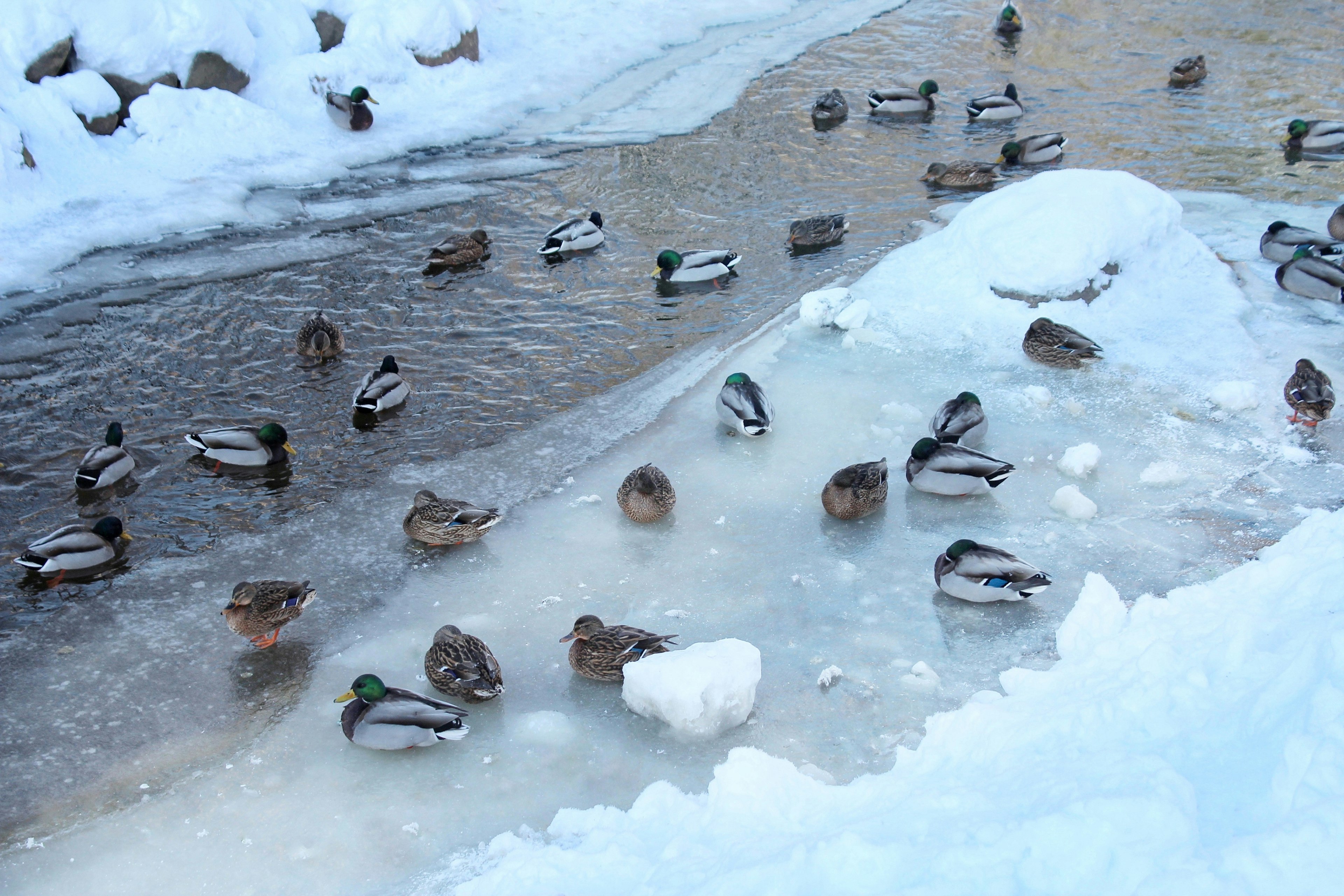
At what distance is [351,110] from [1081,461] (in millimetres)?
9528

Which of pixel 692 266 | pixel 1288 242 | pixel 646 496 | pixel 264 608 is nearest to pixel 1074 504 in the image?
pixel 646 496

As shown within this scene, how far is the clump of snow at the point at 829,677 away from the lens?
419cm

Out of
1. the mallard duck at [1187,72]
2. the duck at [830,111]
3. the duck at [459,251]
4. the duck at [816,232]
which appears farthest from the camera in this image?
the mallard duck at [1187,72]

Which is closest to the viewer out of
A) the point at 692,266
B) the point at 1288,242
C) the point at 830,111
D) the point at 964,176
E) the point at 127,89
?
the point at 1288,242

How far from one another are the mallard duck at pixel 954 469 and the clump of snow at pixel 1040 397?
42.1 inches

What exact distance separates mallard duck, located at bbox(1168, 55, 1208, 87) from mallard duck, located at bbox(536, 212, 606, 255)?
8988 millimetres

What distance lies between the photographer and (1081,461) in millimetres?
5602

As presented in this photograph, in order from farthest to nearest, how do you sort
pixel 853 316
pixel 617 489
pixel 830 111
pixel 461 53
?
pixel 461 53
pixel 830 111
pixel 853 316
pixel 617 489

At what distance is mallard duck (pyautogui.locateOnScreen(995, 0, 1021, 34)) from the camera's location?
1650 cm

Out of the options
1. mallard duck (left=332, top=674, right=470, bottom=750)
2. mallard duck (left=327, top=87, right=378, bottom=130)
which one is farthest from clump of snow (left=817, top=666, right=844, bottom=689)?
mallard duck (left=327, top=87, right=378, bottom=130)

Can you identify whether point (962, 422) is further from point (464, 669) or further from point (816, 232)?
point (816, 232)

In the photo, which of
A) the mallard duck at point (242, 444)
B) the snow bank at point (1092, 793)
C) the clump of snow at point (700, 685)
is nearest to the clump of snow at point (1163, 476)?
the snow bank at point (1092, 793)

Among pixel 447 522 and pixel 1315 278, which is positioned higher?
pixel 447 522

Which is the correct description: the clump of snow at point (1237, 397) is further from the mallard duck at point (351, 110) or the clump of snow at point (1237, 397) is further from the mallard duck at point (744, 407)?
the mallard duck at point (351, 110)
